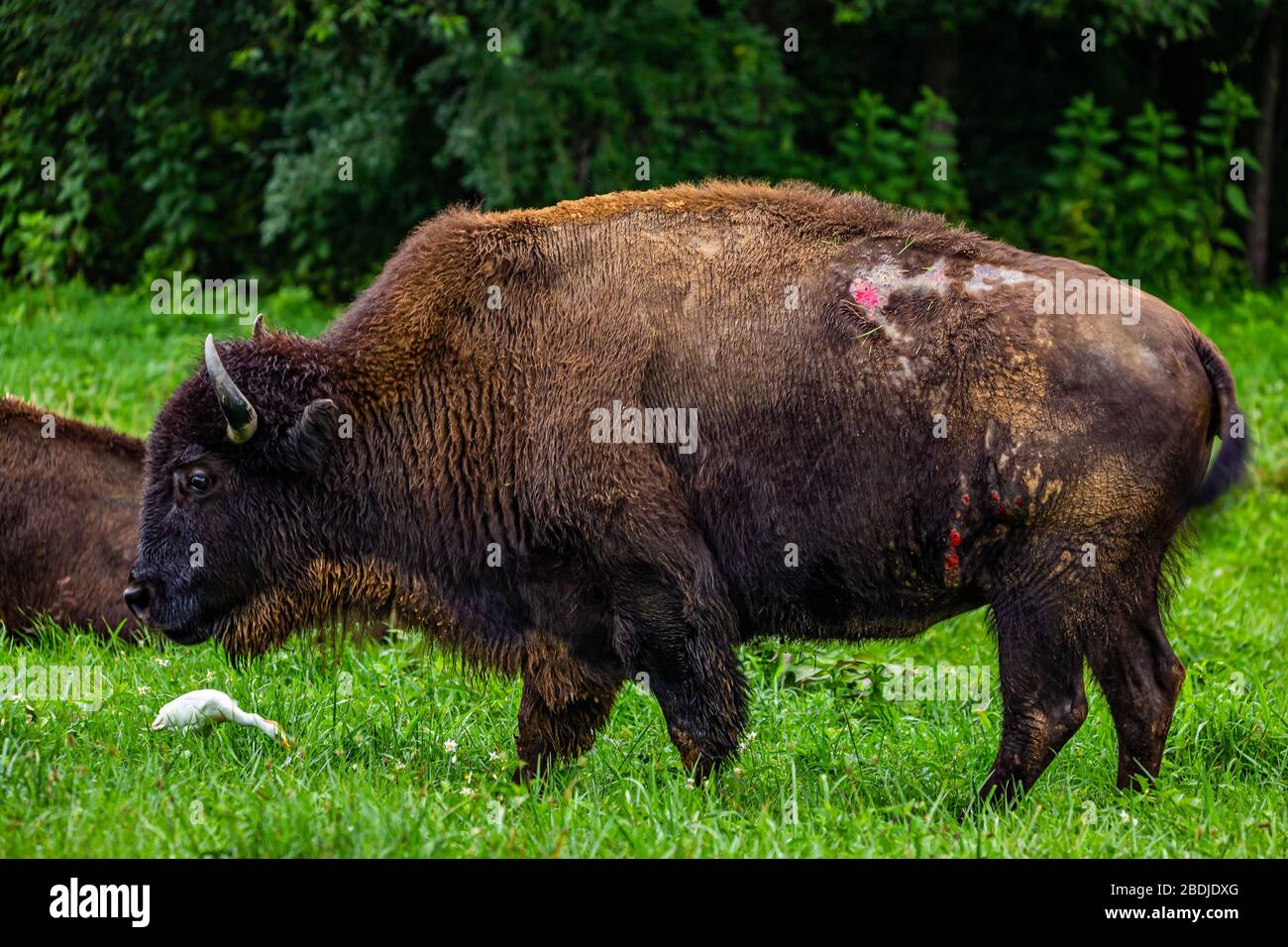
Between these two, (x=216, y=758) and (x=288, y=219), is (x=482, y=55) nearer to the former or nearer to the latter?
(x=288, y=219)

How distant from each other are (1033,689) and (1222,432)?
1.17 metres

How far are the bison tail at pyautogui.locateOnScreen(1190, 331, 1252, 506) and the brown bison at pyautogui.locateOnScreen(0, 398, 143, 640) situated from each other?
5107 mm

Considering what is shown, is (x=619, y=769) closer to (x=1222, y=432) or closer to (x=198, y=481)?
(x=198, y=481)

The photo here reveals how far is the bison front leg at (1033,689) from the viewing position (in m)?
5.47

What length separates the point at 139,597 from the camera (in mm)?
6051

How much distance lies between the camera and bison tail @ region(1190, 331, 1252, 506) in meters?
5.55

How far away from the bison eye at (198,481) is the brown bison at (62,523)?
6.41 ft
